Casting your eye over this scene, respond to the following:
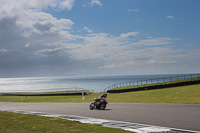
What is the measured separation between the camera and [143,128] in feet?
29.3

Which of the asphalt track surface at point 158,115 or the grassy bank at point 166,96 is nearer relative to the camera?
the asphalt track surface at point 158,115

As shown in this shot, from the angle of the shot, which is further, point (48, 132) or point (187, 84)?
point (187, 84)

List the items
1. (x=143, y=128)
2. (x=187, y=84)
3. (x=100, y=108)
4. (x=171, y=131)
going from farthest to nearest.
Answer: (x=187, y=84)
(x=100, y=108)
(x=143, y=128)
(x=171, y=131)

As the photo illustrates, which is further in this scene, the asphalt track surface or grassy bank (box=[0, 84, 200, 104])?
grassy bank (box=[0, 84, 200, 104])

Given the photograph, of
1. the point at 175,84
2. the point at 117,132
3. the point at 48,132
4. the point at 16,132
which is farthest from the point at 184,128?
the point at 175,84

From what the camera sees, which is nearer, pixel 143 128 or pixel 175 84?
pixel 143 128

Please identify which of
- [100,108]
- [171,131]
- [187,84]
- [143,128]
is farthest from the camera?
[187,84]

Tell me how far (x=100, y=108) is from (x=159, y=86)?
23.7m

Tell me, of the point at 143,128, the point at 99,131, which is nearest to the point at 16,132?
the point at 99,131

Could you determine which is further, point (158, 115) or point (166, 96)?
point (166, 96)

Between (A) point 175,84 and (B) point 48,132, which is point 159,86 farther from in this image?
(B) point 48,132

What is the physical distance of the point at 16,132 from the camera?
28.5 feet

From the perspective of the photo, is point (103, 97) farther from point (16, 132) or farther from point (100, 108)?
point (16, 132)

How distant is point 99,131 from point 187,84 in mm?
32382
